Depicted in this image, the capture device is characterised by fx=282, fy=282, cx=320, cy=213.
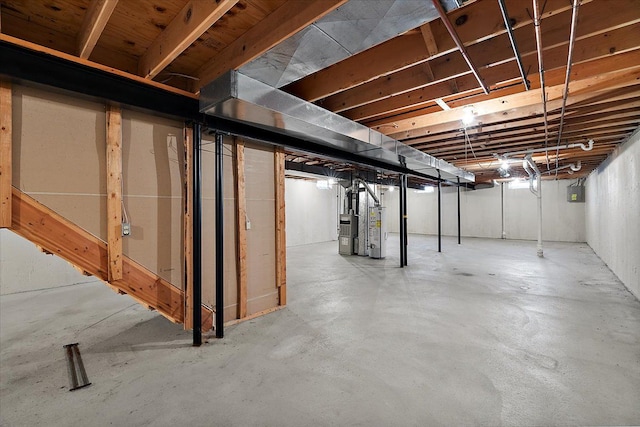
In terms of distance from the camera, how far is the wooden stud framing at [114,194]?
2.14 meters

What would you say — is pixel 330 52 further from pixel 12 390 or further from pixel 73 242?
pixel 12 390

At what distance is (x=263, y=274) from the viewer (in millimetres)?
3217

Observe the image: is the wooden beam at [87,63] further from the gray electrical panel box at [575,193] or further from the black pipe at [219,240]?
the gray electrical panel box at [575,193]

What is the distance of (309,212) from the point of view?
9312 millimetres

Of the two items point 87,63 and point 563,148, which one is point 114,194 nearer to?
point 87,63

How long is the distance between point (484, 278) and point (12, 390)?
542cm

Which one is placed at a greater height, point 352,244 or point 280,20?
point 280,20

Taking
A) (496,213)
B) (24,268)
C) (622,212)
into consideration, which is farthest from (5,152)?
(496,213)

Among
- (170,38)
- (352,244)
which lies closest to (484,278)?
(352,244)

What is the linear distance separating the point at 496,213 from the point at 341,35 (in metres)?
10.8

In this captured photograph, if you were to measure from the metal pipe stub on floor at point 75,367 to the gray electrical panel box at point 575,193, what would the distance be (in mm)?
11728

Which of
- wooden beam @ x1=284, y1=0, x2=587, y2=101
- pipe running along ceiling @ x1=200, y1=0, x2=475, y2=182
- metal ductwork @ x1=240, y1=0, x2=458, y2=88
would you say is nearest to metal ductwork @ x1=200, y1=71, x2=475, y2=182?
pipe running along ceiling @ x1=200, y1=0, x2=475, y2=182

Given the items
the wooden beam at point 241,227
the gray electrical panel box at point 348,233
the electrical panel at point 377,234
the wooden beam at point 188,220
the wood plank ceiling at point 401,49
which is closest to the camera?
the wood plank ceiling at point 401,49

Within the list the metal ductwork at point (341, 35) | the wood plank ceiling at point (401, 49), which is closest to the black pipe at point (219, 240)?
the wood plank ceiling at point (401, 49)
